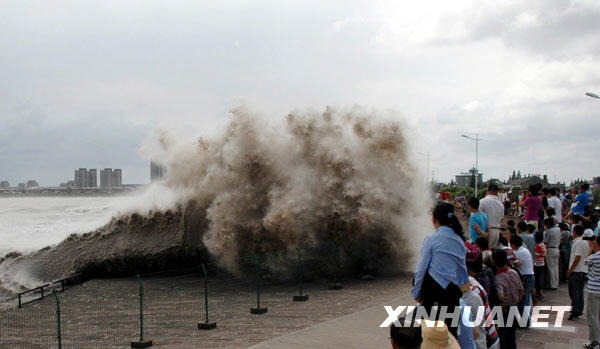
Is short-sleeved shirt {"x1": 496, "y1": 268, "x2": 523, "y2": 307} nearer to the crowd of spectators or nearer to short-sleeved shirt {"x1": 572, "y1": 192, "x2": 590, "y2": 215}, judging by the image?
the crowd of spectators

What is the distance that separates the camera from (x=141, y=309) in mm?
8352

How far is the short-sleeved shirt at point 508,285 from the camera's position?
6.20 m

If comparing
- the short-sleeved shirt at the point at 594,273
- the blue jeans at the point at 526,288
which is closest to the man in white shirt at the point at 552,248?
the blue jeans at the point at 526,288

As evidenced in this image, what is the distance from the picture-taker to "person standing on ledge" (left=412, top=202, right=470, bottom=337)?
4.52 m

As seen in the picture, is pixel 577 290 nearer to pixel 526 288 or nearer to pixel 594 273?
pixel 526 288

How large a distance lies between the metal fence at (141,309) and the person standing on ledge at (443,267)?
495 cm

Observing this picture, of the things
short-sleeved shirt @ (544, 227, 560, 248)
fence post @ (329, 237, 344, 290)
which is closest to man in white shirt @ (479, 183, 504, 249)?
short-sleeved shirt @ (544, 227, 560, 248)

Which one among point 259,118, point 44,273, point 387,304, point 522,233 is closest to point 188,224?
point 259,118

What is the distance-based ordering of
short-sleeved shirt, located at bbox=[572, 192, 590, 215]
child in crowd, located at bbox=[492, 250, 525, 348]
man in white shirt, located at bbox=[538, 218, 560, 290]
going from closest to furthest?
child in crowd, located at bbox=[492, 250, 525, 348]
man in white shirt, located at bbox=[538, 218, 560, 290]
short-sleeved shirt, located at bbox=[572, 192, 590, 215]

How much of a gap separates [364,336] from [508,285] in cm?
235

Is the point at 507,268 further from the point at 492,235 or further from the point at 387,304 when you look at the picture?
the point at 387,304

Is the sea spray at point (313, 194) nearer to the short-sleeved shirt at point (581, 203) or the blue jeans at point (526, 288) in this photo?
the short-sleeved shirt at point (581, 203)

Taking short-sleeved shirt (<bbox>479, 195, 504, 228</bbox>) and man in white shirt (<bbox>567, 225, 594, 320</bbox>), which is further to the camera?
short-sleeved shirt (<bbox>479, 195, 504, 228</bbox>)

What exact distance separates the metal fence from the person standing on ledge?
16.2 ft
